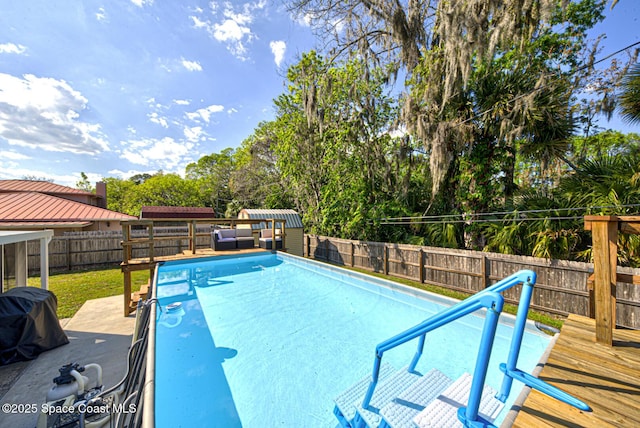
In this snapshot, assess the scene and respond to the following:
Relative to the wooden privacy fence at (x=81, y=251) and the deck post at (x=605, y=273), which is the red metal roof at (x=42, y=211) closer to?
the wooden privacy fence at (x=81, y=251)

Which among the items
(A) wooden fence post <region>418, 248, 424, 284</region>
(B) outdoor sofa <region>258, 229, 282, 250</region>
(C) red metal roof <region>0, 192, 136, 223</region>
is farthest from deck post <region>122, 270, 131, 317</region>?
(C) red metal roof <region>0, 192, 136, 223</region>

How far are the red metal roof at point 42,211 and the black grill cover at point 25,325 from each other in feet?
41.6

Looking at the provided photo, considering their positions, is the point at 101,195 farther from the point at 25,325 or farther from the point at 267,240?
the point at 25,325

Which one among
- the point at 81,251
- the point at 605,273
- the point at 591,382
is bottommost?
the point at 81,251

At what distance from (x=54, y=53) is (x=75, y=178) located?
50.4 metres

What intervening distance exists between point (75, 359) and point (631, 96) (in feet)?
35.0

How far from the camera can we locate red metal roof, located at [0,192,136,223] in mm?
12535

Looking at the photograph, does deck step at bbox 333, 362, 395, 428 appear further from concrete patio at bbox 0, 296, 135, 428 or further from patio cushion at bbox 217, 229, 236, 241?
patio cushion at bbox 217, 229, 236, 241

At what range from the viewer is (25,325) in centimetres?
386

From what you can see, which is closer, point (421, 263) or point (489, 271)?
point (489, 271)

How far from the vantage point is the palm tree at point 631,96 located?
4.44 m

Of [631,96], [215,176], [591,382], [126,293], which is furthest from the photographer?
[215,176]

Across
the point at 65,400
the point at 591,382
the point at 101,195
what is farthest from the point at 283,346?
the point at 101,195

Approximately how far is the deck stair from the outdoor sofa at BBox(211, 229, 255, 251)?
7998 mm
